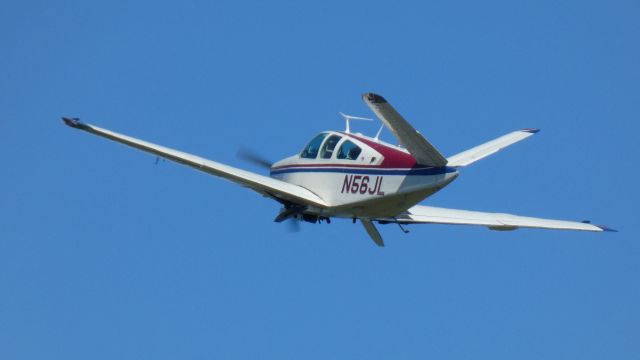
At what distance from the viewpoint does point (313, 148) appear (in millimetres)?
31250

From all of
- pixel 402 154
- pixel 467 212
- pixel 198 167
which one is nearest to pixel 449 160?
pixel 402 154

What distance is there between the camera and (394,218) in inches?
1180

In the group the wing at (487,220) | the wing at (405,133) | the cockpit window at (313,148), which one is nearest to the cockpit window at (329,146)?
the cockpit window at (313,148)

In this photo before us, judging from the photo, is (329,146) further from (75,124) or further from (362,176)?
(75,124)

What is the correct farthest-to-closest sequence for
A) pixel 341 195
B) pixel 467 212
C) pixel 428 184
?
pixel 467 212 < pixel 341 195 < pixel 428 184

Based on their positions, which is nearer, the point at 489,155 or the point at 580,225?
the point at 489,155

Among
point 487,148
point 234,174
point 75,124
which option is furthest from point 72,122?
point 487,148

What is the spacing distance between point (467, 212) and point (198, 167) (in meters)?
7.88

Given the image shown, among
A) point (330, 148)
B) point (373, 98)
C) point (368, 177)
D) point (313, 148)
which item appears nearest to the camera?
point (373, 98)

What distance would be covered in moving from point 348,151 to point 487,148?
360 centimetres

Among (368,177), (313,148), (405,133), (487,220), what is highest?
(313,148)

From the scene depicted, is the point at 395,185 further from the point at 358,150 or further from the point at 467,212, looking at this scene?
the point at 467,212

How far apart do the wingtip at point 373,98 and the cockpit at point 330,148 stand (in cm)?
416

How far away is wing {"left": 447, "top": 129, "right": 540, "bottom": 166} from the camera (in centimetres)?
2862
